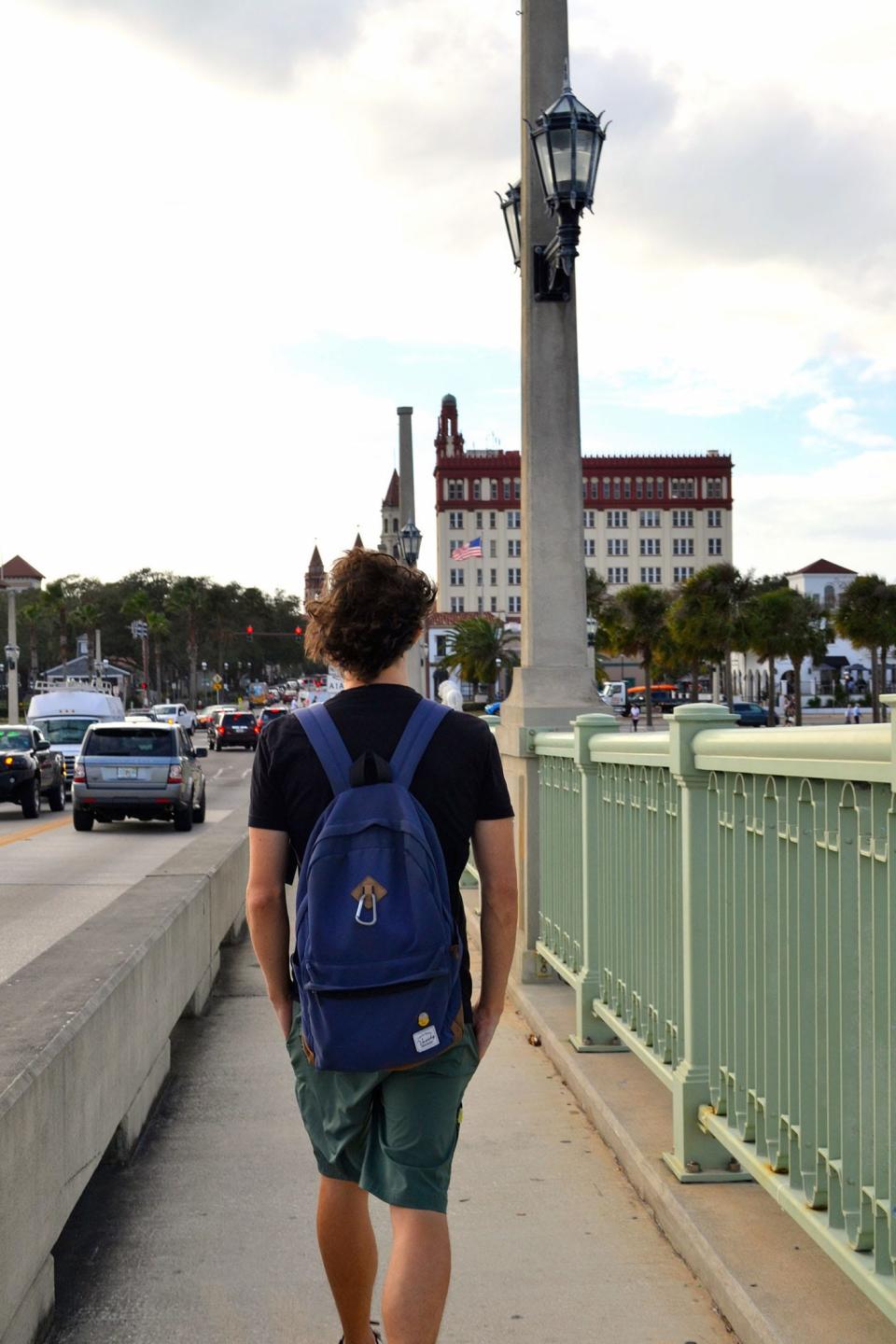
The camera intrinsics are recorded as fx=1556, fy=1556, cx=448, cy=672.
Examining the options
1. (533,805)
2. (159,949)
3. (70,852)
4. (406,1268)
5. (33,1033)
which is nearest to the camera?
(406,1268)

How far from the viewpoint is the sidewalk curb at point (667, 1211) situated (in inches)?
149

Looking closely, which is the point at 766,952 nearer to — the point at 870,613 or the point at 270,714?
the point at 270,714

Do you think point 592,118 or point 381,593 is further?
point 592,118

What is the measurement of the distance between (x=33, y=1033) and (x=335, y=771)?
4.94ft

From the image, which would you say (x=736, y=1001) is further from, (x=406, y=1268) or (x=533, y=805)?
(x=533, y=805)

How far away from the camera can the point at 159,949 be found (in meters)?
6.26

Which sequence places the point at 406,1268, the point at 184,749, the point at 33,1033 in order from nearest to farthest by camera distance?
the point at 406,1268, the point at 33,1033, the point at 184,749

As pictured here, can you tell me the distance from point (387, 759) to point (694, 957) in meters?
1.88

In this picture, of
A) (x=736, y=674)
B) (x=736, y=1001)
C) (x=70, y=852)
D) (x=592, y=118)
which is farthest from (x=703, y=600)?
(x=736, y=1001)

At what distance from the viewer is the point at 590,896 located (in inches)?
263

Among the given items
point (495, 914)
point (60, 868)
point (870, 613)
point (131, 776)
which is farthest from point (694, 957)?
point (870, 613)

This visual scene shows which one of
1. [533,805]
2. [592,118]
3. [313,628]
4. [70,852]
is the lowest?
[70,852]

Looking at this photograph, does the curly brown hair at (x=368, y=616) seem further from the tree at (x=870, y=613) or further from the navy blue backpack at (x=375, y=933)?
the tree at (x=870, y=613)

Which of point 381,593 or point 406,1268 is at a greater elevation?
point 381,593
